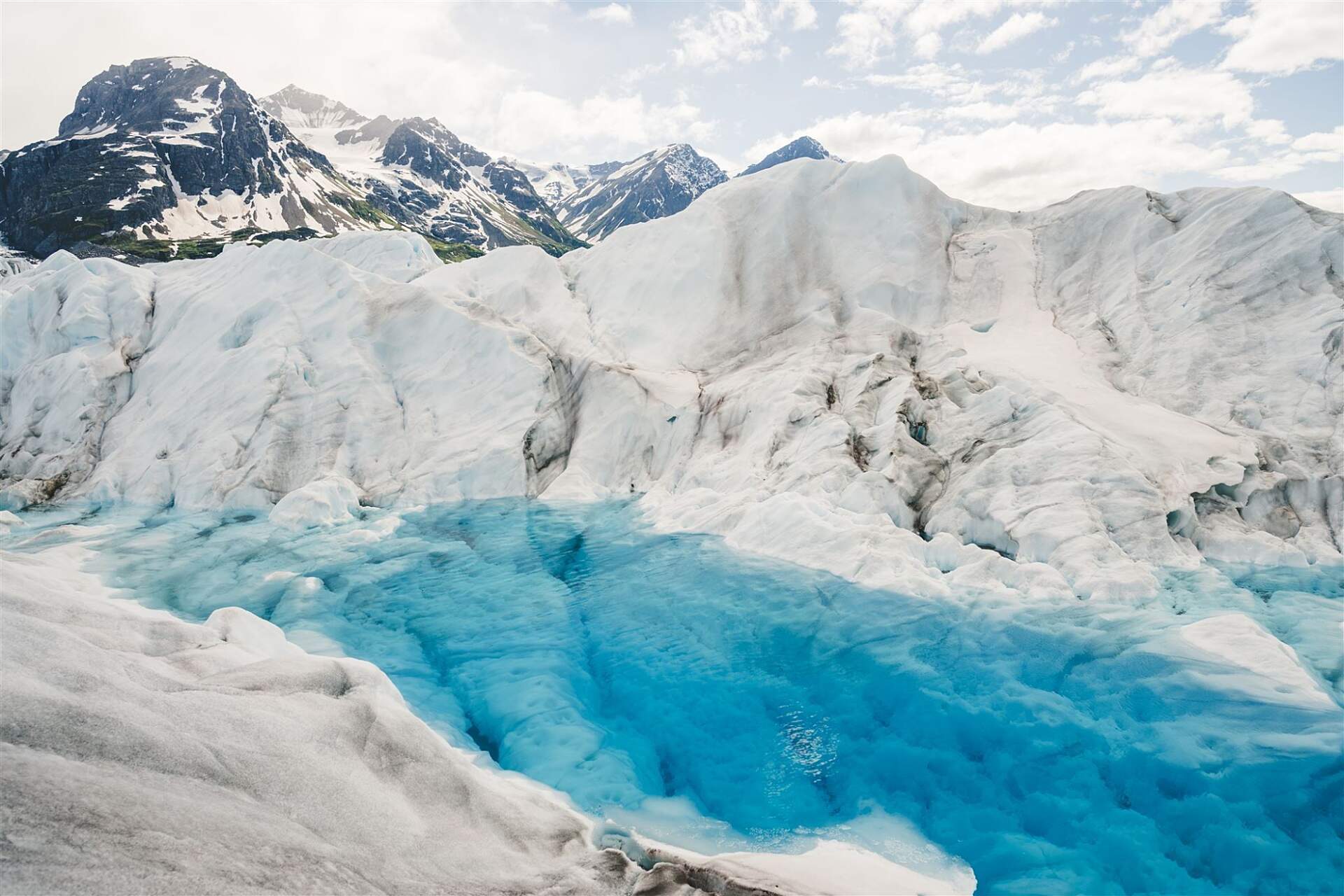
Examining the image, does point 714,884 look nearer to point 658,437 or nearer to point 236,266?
point 658,437

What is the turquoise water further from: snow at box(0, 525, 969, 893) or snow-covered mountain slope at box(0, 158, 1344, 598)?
snow-covered mountain slope at box(0, 158, 1344, 598)

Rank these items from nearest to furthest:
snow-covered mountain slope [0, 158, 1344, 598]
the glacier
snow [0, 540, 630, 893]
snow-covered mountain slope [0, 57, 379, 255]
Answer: snow [0, 540, 630, 893], the glacier, snow-covered mountain slope [0, 158, 1344, 598], snow-covered mountain slope [0, 57, 379, 255]

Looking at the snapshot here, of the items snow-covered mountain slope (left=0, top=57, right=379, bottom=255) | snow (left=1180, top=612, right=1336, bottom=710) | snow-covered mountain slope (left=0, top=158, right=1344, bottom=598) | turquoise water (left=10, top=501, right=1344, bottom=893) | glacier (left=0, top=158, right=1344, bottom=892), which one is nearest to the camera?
turquoise water (left=10, top=501, right=1344, bottom=893)

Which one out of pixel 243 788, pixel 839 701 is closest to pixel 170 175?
pixel 839 701

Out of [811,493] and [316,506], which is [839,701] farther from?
[316,506]

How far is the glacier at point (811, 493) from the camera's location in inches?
484

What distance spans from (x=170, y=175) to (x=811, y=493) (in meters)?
183

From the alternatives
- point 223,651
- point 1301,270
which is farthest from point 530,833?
point 1301,270

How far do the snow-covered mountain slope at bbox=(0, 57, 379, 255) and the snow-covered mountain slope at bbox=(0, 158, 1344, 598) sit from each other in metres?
121

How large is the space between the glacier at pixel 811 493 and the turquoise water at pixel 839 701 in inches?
3.5

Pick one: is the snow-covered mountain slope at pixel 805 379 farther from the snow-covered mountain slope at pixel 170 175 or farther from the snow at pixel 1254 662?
the snow-covered mountain slope at pixel 170 175

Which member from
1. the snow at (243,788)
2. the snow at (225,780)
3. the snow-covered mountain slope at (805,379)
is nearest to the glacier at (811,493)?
the snow-covered mountain slope at (805,379)

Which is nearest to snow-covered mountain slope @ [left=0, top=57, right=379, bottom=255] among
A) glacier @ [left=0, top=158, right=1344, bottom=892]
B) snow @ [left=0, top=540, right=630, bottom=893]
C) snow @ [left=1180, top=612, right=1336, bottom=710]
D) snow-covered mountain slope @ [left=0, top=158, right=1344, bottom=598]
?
snow-covered mountain slope @ [left=0, top=158, right=1344, bottom=598]

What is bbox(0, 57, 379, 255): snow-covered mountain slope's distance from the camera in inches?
5384
